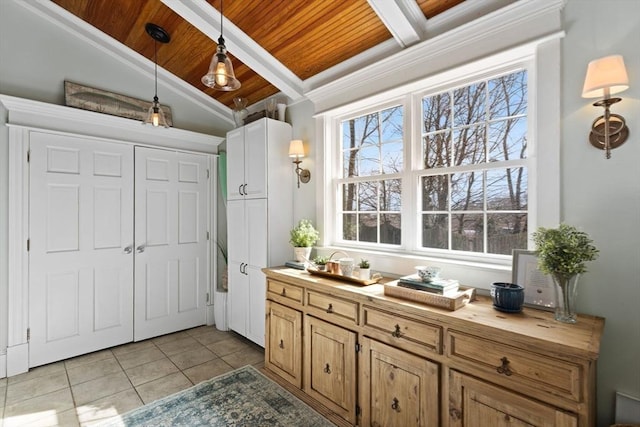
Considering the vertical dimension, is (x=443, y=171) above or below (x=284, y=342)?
above

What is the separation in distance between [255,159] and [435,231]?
1.82 meters

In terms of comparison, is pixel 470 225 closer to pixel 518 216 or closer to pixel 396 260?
pixel 518 216

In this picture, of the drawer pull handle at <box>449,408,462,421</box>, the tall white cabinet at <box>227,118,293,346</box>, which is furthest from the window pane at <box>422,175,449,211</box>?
the tall white cabinet at <box>227,118,293,346</box>

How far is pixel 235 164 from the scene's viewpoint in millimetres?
3326

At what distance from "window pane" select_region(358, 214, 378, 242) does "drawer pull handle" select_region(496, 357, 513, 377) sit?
1356 millimetres

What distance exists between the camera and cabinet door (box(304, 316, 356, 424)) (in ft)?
6.41

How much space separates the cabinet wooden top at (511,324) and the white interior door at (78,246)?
8.69 feet

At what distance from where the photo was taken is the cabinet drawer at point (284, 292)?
234 cm

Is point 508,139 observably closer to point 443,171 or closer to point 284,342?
point 443,171

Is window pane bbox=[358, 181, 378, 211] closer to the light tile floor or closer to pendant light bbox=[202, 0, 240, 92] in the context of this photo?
pendant light bbox=[202, 0, 240, 92]

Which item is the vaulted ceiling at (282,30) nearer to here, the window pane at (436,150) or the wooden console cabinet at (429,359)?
the window pane at (436,150)

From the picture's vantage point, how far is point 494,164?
1903 millimetres

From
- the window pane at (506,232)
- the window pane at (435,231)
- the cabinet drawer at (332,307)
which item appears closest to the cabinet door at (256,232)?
the cabinet drawer at (332,307)

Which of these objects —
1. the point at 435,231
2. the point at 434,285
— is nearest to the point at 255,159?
the point at 435,231
